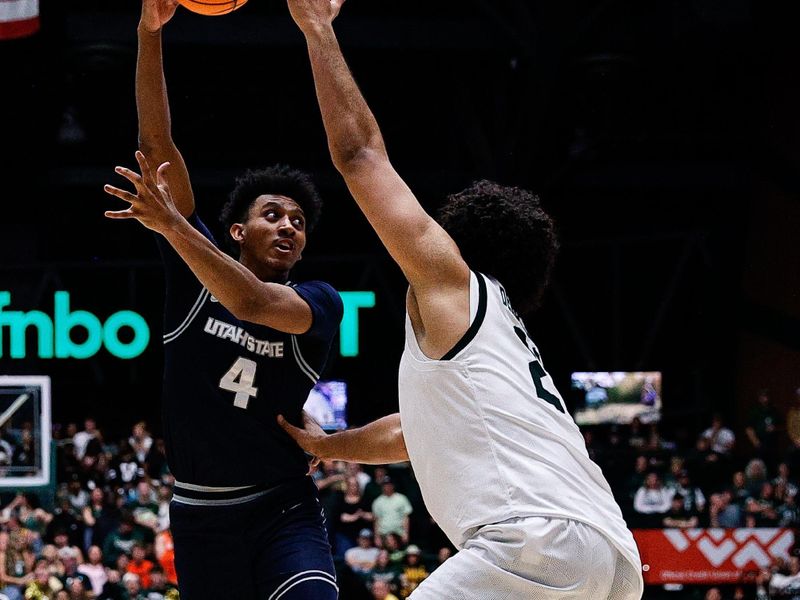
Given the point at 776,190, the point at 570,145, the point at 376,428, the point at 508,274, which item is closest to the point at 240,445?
the point at 376,428

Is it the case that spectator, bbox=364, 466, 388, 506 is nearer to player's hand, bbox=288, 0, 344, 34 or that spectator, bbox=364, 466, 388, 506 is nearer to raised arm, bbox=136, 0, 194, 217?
raised arm, bbox=136, 0, 194, 217

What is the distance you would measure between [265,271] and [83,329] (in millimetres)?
10427

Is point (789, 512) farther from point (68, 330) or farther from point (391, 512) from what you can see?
point (68, 330)

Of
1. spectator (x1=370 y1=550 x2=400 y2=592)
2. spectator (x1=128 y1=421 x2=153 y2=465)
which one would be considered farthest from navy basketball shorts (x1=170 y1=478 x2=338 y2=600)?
spectator (x1=128 y1=421 x2=153 y2=465)

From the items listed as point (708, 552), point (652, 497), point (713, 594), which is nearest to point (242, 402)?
point (713, 594)

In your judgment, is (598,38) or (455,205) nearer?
(455,205)

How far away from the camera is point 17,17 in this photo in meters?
12.7

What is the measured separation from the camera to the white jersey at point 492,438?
2.66m

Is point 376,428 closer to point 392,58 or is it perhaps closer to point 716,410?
point 392,58

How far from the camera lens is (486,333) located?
8.86ft

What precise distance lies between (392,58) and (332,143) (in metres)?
11.6

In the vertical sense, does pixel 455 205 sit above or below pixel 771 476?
above

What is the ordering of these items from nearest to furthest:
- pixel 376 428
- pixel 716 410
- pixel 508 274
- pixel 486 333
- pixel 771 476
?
pixel 486 333, pixel 508 274, pixel 376 428, pixel 771 476, pixel 716 410

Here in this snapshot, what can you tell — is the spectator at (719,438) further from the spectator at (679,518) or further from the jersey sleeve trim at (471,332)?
the jersey sleeve trim at (471,332)
